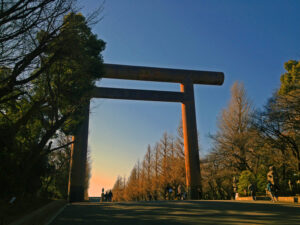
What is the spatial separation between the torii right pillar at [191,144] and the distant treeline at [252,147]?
3697 mm

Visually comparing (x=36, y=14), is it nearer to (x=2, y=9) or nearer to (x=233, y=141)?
(x=2, y=9)

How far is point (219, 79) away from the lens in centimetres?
1883

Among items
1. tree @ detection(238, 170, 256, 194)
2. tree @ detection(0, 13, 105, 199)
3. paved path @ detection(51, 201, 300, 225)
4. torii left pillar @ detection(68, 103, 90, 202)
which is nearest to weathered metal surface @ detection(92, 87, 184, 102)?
torii left pillar @ detection(68, 103, 90, 202)

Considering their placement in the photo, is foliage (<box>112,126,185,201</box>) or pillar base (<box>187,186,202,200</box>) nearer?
pillar base (<box>187,186,202,200</box>)

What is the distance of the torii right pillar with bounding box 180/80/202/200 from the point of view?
16.9 metres

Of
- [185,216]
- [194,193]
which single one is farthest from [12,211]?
[194,193]

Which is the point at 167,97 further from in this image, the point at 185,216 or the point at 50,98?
the point at 185,216

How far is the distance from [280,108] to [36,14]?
43.3ft

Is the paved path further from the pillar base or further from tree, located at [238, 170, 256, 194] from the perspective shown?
tree, located at [238, 170, 256, 194]

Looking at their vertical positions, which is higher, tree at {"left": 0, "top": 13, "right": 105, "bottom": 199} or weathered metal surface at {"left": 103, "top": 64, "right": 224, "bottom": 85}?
weathered metal surface at {"left": 103, "top": 64, "right": 224, "bottom": 85}

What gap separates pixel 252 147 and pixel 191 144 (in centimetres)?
485

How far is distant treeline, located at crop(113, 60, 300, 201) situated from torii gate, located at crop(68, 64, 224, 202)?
3805 millimetres

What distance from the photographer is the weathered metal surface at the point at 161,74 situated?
56.4 feet

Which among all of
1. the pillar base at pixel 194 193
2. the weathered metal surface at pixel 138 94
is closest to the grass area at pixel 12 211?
the weathered metal surface at pixel 138 94
